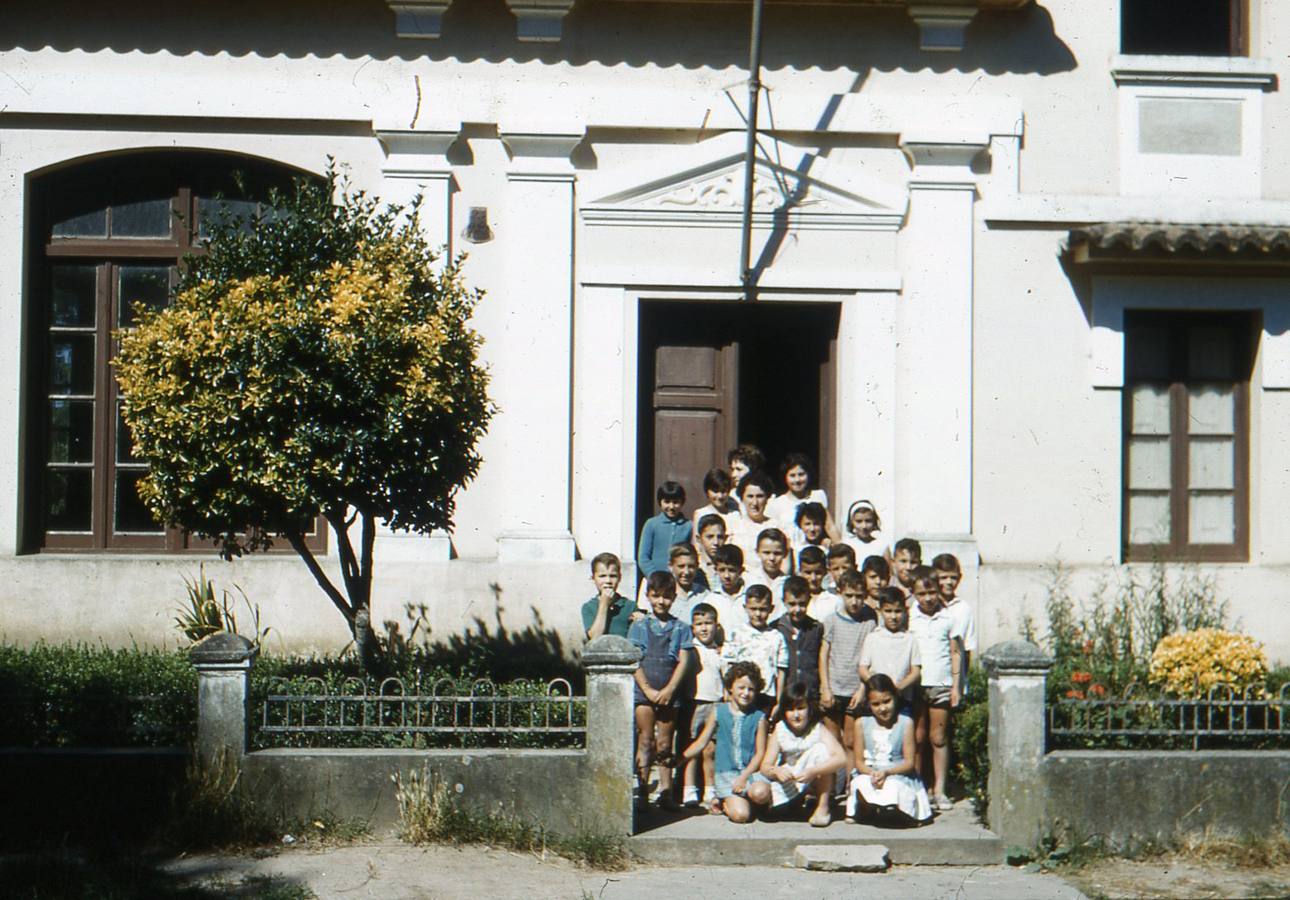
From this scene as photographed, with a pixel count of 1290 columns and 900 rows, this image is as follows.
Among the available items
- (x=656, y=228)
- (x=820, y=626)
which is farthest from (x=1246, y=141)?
(x=820, y=626)

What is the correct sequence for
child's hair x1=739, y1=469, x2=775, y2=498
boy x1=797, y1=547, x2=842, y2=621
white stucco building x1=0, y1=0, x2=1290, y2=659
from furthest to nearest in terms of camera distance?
white stucco building x1=0, y1=0, x2=1290, y2=659, child's hair x1=739, y1=469, x2=775, y2=498, boy x1=797, y1=547, x2=842, y2=621

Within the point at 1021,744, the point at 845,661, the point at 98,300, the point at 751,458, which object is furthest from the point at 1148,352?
the point at 98,300

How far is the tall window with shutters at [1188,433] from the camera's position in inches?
470

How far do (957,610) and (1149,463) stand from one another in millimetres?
3770

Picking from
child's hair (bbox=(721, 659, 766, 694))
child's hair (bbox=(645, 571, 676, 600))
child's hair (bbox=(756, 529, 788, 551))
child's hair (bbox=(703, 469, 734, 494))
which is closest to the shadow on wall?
child's hair (bbox=(703, 469, 734, 494))

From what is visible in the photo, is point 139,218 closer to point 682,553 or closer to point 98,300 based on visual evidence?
point 98,300

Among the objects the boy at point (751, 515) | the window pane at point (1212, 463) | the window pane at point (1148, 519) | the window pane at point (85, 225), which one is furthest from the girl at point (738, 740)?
the window pane at point (85, 225)

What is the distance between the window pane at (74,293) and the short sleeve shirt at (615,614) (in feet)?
16.0

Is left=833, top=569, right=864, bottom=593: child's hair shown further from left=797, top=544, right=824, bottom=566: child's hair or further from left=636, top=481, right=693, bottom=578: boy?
left=636, top=481, right=693, bottom=578: boy

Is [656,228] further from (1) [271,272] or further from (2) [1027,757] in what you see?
(2) [1027,757]

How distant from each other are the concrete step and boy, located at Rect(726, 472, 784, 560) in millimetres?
2168

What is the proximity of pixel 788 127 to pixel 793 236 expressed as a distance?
816mm

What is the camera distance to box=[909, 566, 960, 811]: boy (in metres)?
8.64

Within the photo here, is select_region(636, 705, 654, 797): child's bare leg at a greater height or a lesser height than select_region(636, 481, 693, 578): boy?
lesser
